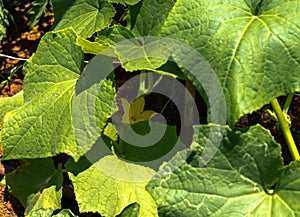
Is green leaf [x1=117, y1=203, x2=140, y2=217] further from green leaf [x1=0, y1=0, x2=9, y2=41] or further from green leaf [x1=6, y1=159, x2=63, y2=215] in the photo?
green leaf [x1=0, y1=0, x2=9, y2=41]

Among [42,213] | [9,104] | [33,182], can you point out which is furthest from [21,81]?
[42,213]

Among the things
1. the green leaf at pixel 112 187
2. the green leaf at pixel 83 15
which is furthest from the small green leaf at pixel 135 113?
the green leaf at pixel 83 15

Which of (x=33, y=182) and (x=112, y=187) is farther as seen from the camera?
(x=33, y=182)

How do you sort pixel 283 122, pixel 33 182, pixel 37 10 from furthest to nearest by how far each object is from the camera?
pixel 37 10 < pixel 33 182 < pixel 283 122

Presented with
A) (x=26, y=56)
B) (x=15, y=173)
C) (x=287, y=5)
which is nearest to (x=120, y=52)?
(x=287, y=5)

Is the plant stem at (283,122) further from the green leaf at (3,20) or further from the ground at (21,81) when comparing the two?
the green leaf at (3,20)

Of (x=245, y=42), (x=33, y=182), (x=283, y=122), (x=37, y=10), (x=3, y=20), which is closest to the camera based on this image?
(x=245, y=42)

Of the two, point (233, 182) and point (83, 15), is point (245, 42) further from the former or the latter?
point (83, 15)

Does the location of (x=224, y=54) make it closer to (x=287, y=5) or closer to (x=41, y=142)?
(x=287, y=5)
